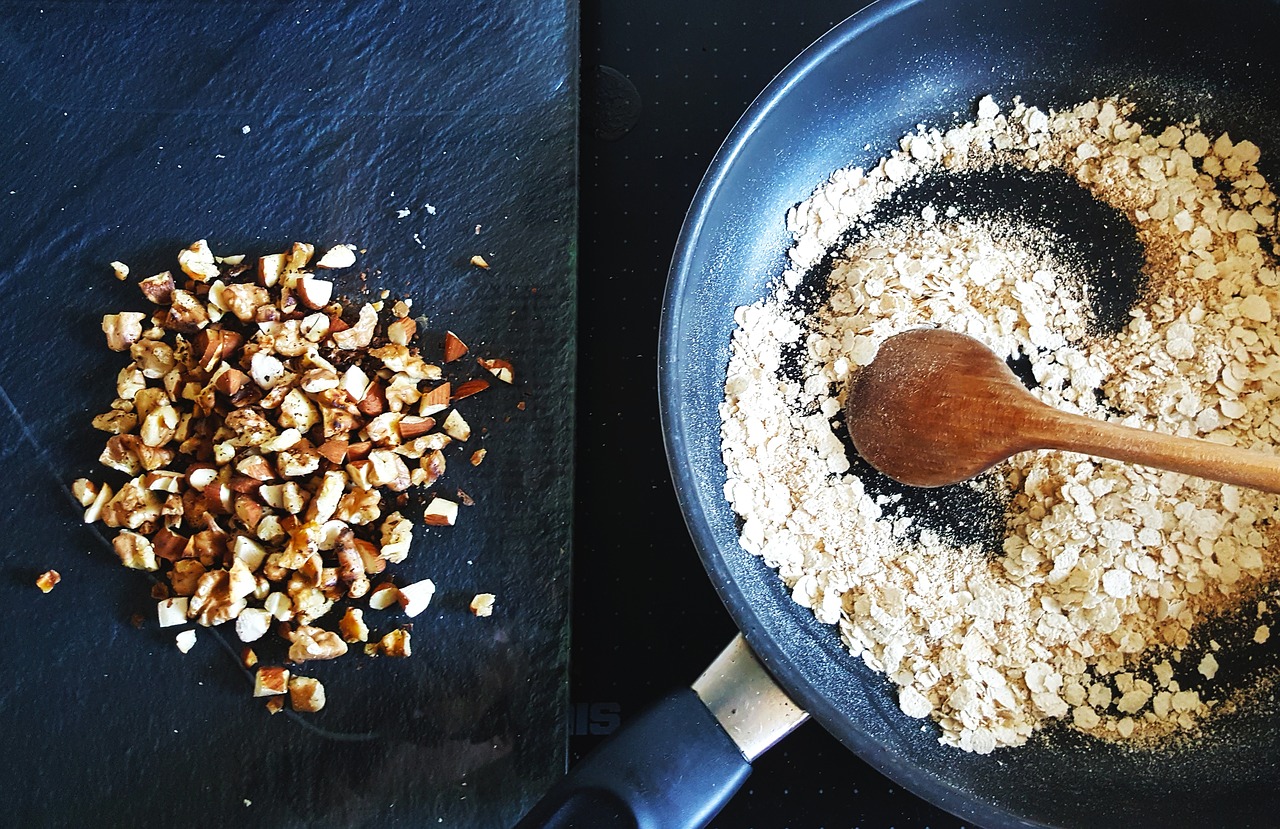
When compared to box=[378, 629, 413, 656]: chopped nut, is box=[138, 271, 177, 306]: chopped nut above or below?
above

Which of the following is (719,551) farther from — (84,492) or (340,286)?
(84,492)

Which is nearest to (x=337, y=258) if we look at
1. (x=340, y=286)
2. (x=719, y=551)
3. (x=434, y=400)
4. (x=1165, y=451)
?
(x=340, y=286)

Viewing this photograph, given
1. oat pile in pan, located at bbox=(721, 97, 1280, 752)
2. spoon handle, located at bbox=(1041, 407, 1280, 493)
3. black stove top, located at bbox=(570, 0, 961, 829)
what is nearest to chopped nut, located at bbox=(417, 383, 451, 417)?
black stove top, located at bbox=(570, 0, 961, 829)

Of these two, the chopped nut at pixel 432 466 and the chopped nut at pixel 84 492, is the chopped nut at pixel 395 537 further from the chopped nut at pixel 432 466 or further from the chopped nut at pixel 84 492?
the chopped nut at pixel 84 492

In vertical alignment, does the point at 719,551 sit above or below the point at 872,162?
below

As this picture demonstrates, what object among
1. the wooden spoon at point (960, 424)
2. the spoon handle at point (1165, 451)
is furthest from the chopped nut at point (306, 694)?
the spoon handle at point (1165, 451)

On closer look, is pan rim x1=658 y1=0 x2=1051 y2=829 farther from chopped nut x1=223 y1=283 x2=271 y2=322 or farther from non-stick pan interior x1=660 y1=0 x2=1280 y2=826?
chopped nut x1=223 y1=283 x2=271 y2=322
